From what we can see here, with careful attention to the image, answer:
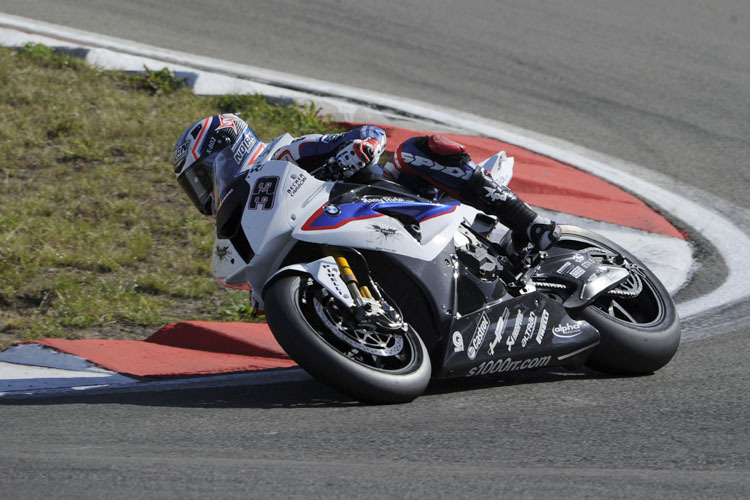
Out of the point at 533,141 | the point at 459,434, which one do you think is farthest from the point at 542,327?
the point at 533,141

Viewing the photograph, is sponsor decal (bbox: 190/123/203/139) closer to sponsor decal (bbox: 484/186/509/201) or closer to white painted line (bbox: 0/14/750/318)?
sponsor decal (bbox: 484/186/509/201)

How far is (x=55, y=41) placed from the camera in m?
9.51

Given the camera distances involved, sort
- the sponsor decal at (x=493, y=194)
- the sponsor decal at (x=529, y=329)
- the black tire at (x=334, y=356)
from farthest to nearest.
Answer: the sponsor decal at (x=493, y=194), the sponsor decal at (x=529, y=329), the black tire at (x=334, y=356)

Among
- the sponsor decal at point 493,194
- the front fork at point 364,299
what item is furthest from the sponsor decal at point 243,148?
the sponsor decal at point 493,194

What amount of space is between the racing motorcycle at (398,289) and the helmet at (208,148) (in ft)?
0.27

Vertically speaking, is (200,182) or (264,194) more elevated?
(264,194)

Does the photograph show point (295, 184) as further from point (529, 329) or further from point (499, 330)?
point (529, 329)

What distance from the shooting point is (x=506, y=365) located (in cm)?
432

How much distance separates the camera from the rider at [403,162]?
→ 452 cm

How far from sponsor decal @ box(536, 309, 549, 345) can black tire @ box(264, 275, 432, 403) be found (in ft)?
2.08

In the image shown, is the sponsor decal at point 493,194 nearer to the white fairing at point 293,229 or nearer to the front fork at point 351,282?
the white fairing at point 293,229

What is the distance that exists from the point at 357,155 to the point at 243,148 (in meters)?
0.58

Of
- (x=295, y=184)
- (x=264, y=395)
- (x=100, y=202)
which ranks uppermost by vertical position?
(x=295, y=184)

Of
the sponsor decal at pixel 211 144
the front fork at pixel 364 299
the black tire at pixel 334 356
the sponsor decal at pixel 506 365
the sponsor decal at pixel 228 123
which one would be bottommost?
the sponsor decal at pixel 506 365
